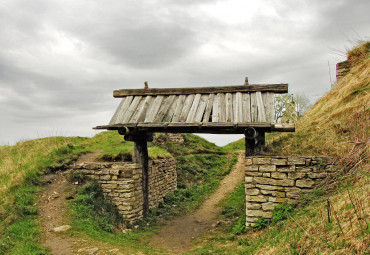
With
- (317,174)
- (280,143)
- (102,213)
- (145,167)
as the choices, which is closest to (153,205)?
(145,167)

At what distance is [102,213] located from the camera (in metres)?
8.17

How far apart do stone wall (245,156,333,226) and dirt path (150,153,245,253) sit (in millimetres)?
1881

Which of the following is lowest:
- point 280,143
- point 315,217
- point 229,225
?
point 229,225

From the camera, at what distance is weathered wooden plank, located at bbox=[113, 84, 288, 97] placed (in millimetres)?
8062

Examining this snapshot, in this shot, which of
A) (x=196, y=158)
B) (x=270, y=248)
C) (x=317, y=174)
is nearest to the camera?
(x=270, y=248)

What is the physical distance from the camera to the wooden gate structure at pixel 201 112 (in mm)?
7527

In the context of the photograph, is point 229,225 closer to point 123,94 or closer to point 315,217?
point 315,217

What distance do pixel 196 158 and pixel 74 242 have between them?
12.4m

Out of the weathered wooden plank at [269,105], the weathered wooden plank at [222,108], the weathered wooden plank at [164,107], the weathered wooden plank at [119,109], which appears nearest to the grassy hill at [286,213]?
the weathered wooden plank at [269,105]

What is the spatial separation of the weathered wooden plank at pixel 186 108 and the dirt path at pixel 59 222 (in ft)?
12.5

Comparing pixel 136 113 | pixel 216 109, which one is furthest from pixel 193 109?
pixel 136 113

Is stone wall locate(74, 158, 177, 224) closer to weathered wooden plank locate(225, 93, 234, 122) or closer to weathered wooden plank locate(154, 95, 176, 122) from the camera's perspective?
weathered wooden plank locate(154, 95, 176, 122)

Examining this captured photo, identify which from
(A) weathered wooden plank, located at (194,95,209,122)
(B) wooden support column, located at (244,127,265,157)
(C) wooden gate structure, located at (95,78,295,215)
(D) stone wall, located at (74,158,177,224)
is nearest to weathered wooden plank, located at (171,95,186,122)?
(C) wooden gate structure, located at (95,78,295,215)

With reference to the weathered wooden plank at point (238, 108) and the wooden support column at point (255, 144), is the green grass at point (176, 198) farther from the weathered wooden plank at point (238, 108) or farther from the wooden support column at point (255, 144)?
the weathered wooden plank at point (238, 108)
